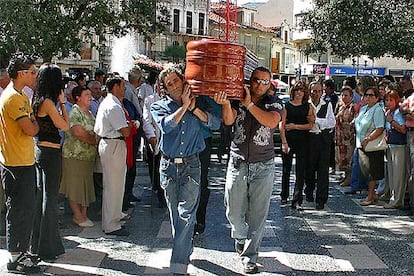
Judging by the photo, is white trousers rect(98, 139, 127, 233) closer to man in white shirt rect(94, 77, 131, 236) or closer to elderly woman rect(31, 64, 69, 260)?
man in white shirt rect(94, 77, 131, 236)

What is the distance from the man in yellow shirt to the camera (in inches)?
193

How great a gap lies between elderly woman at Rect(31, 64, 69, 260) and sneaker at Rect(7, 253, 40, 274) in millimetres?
174

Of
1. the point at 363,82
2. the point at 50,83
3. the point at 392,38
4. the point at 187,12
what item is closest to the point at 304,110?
the point at 363,82

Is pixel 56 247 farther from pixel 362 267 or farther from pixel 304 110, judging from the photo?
pixel 304 110

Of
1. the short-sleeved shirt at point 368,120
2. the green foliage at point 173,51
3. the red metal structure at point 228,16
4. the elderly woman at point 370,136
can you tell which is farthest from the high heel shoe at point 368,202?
the green foliage at point 173,51

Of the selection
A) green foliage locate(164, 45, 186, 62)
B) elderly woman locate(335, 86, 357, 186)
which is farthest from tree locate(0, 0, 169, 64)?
green foliage locate(164, 45, 186, 62)

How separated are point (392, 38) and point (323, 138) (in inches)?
547

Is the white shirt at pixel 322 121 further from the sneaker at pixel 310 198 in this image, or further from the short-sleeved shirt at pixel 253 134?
the short-sleeved shirt at pixel 253 134

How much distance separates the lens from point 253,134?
519 cm

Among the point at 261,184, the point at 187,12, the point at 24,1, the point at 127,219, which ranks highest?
the point at 187,12

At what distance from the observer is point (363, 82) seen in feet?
32.7

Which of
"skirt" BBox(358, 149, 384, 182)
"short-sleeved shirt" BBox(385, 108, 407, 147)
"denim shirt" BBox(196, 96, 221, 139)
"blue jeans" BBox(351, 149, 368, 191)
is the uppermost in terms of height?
"denim shirt" BBox(196, 96, 221, 139)

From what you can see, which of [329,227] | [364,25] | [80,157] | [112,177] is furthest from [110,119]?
[364,25]

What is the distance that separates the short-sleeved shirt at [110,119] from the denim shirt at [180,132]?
145 cm
